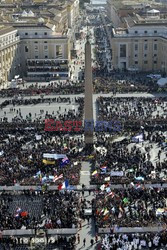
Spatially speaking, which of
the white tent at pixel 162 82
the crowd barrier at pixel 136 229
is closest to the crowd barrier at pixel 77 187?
the crowd barrier at pixel 136 229

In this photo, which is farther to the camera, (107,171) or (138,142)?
(138,142)

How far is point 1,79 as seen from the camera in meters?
85.8

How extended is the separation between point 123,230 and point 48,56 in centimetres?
6662

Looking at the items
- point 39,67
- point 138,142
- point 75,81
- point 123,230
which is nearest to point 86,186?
point 123,230

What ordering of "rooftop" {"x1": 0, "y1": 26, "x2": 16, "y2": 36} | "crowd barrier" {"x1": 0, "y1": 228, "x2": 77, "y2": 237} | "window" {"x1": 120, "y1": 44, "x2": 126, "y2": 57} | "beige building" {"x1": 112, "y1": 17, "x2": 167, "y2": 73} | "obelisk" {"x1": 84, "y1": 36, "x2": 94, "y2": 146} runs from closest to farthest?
1. "crowd barrier" {"x1": 0, "y1": 228, "x2": 77, "y2": 237}
2. "obelisk" {"x1": 84, "y1": 36, "x2": 94, "y2": 146}
3. "rooftop" {"x1": 0, "y1": 26, "x2": 16, "y2": 36}
4. "beige building" {"x1": 112, "y1": 17, "x2": 167, "y2": 73}
5. "window" {"x1": 120, "y1": 44, "x2": 126, "y2": 57}

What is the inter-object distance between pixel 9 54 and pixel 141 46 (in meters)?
27.5

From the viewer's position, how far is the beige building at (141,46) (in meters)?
94.9

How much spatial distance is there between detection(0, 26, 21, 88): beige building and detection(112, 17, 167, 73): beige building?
20240mm

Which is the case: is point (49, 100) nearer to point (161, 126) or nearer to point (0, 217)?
point (161, 126)

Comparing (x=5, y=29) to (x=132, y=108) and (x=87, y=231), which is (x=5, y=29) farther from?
(x=87, y=231)

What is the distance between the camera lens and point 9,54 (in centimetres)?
8950

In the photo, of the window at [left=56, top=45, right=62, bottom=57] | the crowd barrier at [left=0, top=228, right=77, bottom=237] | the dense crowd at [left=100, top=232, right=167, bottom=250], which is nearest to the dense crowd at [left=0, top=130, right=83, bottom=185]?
the crowd barrier at [left=0, top=228, right=77, bottom=237]

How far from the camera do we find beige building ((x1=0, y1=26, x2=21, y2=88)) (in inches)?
3408

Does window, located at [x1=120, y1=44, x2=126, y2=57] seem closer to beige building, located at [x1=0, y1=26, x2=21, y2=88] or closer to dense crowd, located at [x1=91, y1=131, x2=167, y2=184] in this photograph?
beige building, located at [x1=0, y1=26, x2=21, y2=88]
